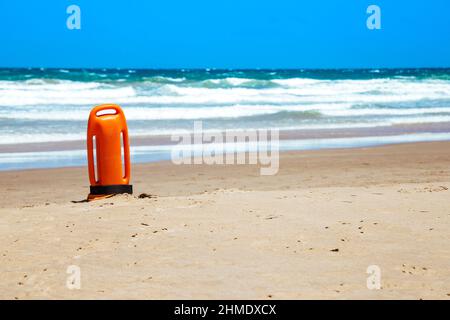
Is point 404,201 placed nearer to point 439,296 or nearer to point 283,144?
point 439,296

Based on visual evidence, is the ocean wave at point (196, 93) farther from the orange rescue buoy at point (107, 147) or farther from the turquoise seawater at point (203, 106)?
the orange rescue buoy at point (107, 147)

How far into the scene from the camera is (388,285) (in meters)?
3.54

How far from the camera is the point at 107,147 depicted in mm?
6082

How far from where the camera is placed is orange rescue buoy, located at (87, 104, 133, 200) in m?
6.04

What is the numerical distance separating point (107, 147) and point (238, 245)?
229 cm

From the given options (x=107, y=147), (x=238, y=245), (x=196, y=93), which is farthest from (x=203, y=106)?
(x=238, y=245)

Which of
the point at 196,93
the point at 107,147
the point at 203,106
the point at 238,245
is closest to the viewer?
the point at 238,245

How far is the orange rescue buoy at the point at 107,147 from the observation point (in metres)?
6.04

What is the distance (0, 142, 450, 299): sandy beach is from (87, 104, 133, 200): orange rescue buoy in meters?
0.27

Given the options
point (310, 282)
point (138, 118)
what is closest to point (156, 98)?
point (138, 118)

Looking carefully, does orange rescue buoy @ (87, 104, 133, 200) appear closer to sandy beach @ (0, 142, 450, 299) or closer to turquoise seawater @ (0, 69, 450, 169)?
sandy beach @ (0, 142, 450, 299)

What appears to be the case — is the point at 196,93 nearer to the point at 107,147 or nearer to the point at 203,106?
the point at 203,106
